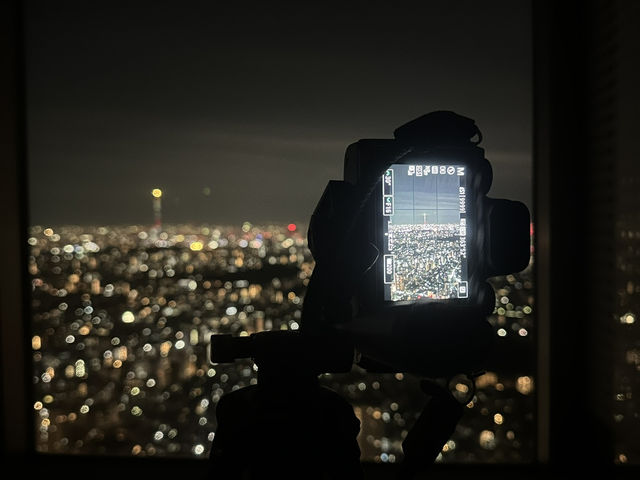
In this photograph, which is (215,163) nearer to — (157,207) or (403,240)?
(157,207)

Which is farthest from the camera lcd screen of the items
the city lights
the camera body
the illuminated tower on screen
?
the illuminated tower on screen

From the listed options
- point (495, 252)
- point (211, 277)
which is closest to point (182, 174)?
point (211, 277)

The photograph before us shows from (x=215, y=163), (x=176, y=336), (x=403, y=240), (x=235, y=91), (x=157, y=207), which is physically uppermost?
(x=235, y=91)

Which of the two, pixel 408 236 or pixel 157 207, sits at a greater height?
pixel 157 207

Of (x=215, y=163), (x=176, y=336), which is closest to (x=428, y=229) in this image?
(x=215, y=163)

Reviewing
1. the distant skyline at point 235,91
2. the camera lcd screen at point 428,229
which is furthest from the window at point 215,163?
the camera lcd screen at point 428,229

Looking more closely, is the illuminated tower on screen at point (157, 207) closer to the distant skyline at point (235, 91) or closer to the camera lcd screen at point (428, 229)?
the distant skyline at point (235, 91)

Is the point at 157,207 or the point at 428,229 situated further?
the point at 157,207
